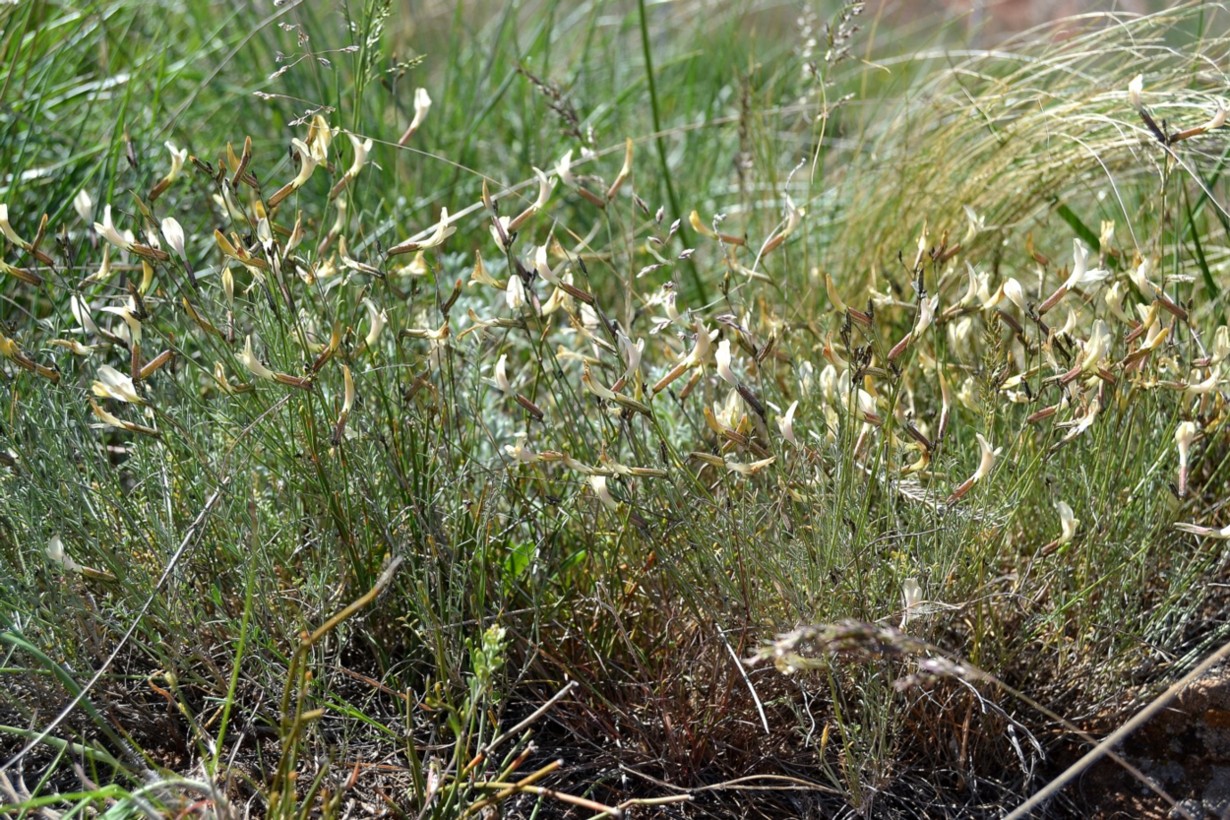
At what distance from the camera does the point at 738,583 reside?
5.55 feet

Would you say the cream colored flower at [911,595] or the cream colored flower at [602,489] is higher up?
the cream colored flower at [602,489]

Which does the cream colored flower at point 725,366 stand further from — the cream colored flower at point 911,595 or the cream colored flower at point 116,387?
the cream colored flower at point 116,387

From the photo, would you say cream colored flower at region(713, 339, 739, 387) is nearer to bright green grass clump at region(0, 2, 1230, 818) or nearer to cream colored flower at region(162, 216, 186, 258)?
bright green grass clump at region(0, 2, 1230, 818)

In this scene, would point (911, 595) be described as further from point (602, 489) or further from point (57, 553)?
point (57, 553)

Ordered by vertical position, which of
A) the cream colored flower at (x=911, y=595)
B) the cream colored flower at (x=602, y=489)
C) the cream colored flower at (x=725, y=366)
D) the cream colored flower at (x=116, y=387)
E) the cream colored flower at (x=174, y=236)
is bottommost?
the cream colored flower at (x=911, y=595)

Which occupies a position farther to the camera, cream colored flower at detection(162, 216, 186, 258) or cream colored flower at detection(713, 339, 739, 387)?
cream colored flower at detection(162, 216, 186, 258)

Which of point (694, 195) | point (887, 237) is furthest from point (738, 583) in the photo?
point (694, 195)

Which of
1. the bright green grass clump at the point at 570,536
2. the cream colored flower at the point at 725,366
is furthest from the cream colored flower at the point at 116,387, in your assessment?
the cream colored flower at the point at 725,366

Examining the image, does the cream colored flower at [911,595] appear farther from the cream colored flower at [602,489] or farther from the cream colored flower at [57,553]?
the cream colored flower at [57,553]

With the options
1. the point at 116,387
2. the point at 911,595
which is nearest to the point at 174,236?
the point at 116,387

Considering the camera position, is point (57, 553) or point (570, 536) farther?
point (570, 536)

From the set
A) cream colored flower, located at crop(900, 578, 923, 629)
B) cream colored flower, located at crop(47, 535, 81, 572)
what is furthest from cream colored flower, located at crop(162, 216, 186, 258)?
cream colored flower, located at crop(900, 578, 923, 629)

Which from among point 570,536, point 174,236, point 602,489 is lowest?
point 570,536

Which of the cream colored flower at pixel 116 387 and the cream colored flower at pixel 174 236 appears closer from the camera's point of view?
the cream colored flower at pixel 116 387
